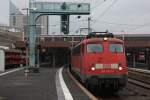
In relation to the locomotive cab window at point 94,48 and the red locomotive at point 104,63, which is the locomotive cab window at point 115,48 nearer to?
the red locomotive at point 104,63

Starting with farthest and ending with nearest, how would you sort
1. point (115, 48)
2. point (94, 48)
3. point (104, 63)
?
point (94, 48) < point (115, 48) < point (104, 63)

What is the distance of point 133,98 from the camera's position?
21.2 meters

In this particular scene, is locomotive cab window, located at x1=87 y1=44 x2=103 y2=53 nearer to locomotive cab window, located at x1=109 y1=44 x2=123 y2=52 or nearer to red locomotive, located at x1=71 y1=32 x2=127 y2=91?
red locomotive, located at x1=71 y1=32 x2=127 y2=91

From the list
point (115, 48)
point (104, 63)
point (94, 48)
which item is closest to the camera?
point (104, 63)

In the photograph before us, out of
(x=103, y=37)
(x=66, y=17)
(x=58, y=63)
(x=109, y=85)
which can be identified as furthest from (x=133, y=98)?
(x=58, y=63)

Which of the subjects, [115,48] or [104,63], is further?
[115,48]

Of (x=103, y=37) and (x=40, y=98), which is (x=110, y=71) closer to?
(x=103, y=37)

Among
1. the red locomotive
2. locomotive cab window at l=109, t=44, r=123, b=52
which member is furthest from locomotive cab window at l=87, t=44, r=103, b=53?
locomotive cab window at l=109, t=44, r=123, b=52

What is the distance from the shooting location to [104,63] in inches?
872

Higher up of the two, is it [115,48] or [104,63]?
[115,48]

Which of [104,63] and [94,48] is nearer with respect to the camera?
[104,63]

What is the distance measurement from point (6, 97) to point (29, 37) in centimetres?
4381

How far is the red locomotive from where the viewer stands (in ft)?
70.9

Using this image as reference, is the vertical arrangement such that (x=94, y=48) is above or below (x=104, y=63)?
above
